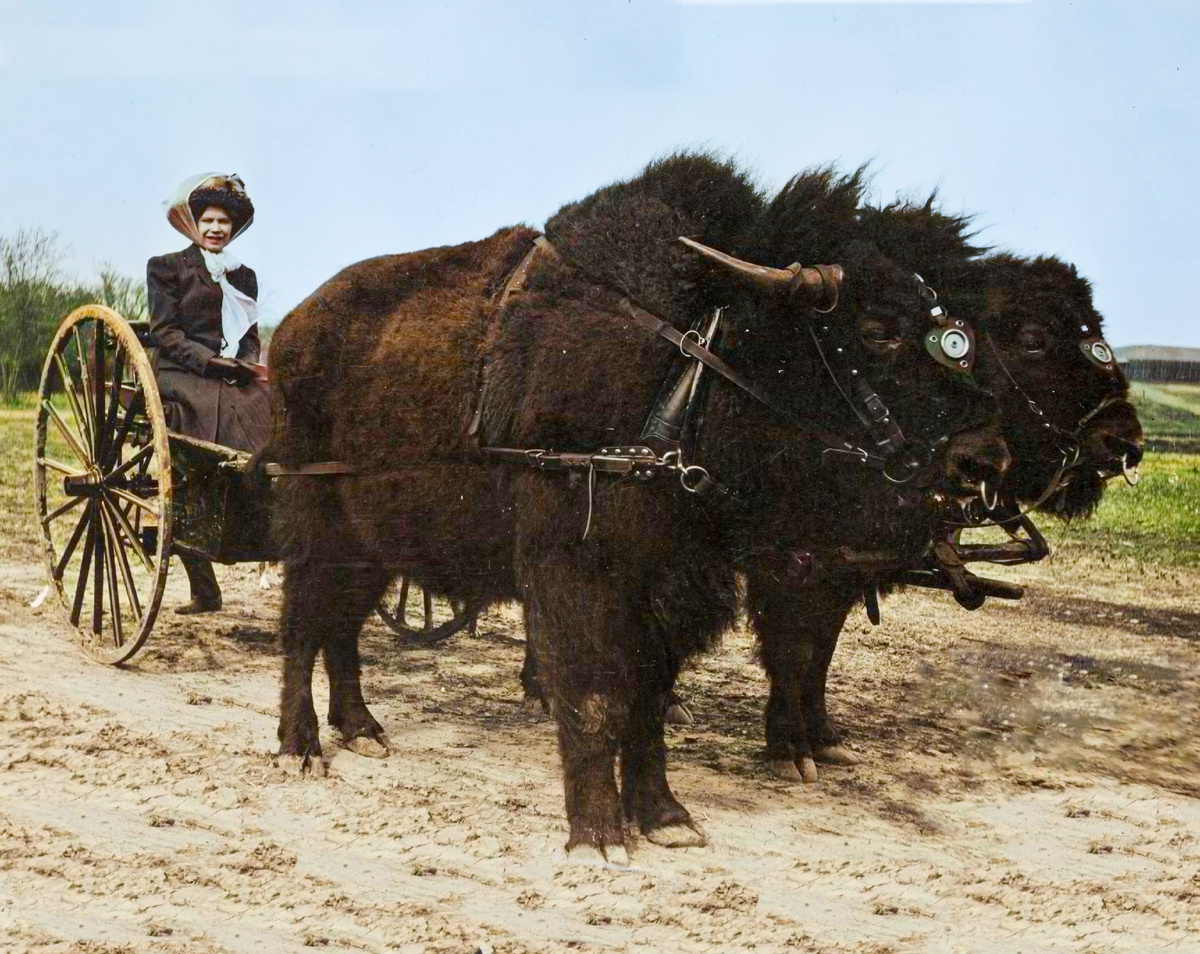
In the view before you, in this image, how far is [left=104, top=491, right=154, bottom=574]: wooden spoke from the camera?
6.42 metres

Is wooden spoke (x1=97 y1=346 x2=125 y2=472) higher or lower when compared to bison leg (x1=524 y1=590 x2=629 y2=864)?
higher

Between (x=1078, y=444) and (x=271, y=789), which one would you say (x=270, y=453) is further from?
(x=1078, y=444)

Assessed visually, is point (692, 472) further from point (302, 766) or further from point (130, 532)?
point (130, 532)

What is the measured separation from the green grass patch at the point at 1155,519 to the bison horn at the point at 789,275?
2413 millimetres

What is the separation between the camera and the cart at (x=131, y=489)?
20.3ft

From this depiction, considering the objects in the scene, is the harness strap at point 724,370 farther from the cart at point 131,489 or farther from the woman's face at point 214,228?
the woman's face at point 214,228

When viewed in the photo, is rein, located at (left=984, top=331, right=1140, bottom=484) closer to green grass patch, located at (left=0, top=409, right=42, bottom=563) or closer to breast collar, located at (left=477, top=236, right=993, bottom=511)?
breast collar, located at (left=477, top=236, right=993, bottom=511)

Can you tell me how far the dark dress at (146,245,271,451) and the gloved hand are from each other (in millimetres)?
28

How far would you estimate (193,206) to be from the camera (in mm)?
6430

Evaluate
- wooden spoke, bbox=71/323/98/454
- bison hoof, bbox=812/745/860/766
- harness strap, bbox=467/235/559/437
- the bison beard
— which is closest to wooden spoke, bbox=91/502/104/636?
wooden spoke, bbox=71/323/98/454

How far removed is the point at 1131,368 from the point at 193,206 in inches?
173

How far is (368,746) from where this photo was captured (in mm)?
5578

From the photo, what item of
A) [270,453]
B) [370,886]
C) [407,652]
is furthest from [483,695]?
[370,886]

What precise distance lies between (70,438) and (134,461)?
28.6 inches
